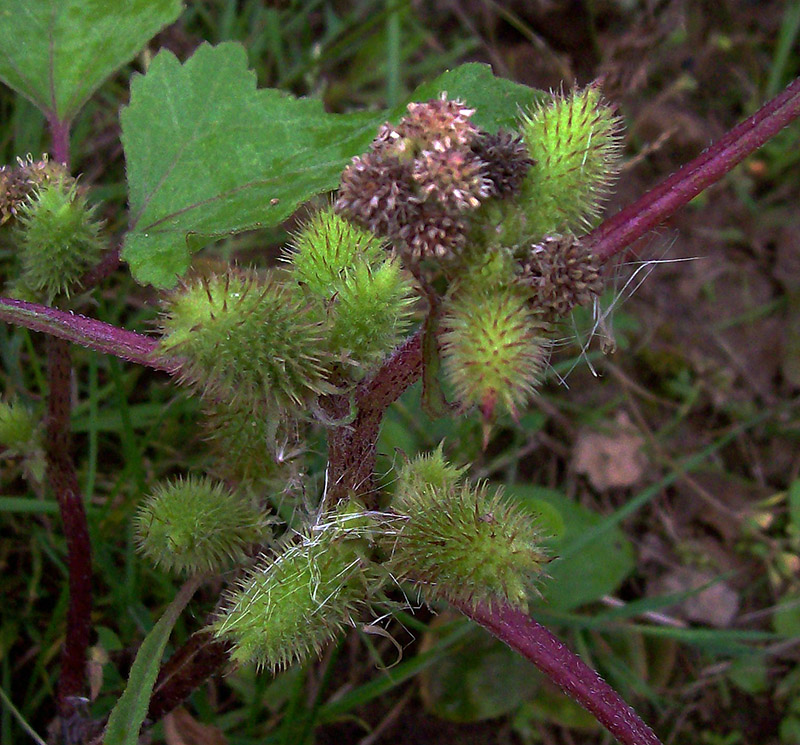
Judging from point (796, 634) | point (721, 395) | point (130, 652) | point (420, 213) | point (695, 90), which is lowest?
point (796, 634)

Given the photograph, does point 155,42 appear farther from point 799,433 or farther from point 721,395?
point 799,433

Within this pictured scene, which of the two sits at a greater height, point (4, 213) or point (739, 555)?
point (4, 213)

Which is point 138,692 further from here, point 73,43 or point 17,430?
point 73,43

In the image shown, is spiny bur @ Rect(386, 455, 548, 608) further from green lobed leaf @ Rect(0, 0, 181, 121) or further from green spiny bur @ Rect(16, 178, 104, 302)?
green lobed leaf @ Rect(0, 0, 181, 121)

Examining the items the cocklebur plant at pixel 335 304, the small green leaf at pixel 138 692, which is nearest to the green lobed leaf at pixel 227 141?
the cocklebur plant at pixel 335 304

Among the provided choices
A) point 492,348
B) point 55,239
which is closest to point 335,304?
point 492,348

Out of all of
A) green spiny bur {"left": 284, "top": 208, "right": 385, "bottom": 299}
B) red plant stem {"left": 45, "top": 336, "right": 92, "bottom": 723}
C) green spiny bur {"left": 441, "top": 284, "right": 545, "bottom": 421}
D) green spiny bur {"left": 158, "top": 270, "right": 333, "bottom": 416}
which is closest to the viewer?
green spiny bur {"left": 441, "top": 284, "right": 545, "bottom": 421}

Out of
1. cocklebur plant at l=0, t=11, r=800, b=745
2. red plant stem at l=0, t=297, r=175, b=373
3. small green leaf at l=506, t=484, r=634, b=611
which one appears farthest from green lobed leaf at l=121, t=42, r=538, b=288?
small green leaf at l=506, t=484, r=634, b=611

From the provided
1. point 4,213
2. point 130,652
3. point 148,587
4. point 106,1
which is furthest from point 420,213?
point 148,587
